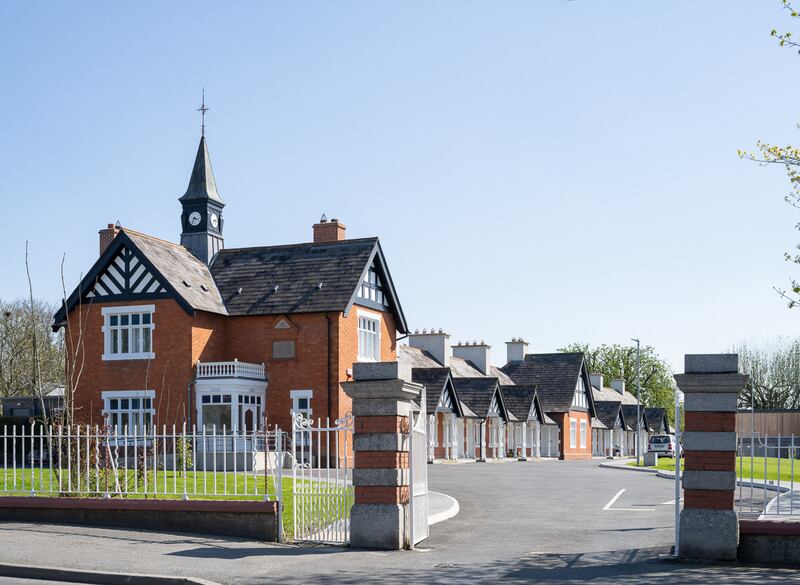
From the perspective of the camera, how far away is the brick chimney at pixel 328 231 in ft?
142

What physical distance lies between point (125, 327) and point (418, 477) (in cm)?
2702

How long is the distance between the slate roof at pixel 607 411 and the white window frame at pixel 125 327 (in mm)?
46434

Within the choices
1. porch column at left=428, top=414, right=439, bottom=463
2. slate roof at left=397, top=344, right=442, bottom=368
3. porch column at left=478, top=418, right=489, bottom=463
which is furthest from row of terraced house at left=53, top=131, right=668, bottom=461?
porch column at left=478, top=418, right=489, bottom=463

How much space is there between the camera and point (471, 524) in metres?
17.4

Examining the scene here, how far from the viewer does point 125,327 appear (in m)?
39.2

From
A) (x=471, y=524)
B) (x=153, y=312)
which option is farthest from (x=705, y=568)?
(x=153, y=312)

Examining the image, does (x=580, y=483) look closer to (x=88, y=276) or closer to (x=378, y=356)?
(x=378, y=356)

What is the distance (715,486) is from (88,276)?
103 feet

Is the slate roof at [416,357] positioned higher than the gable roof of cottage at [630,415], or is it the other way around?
the slate roof at [416,357]

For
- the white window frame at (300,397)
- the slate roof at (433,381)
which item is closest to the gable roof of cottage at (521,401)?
the slate roof at (433,381)

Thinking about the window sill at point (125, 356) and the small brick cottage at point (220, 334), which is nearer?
the small brick cottage at point (220, 334)

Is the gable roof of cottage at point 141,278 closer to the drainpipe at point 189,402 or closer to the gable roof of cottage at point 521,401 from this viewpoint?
the drainpipe at point 189,402

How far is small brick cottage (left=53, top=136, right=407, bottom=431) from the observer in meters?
38.1

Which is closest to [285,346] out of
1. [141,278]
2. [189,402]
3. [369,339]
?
[369,339]
